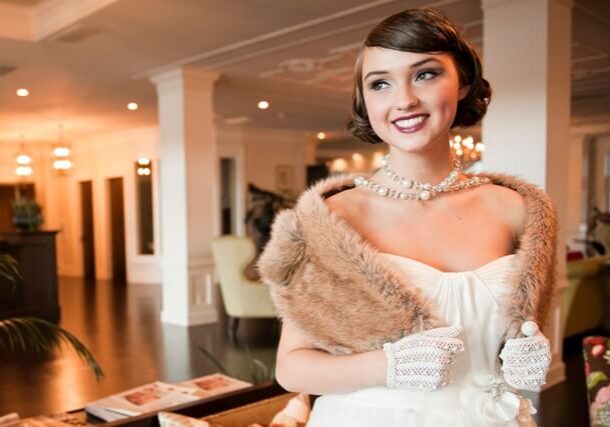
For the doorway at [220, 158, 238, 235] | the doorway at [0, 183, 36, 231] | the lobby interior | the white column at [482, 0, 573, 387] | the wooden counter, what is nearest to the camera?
the white column at [482, 0, 573, 387]

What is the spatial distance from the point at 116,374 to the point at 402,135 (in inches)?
164

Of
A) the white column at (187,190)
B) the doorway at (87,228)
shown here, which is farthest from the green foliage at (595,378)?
the doorway at (87,228)

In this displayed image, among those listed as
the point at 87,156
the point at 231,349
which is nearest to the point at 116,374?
the point at 231,349

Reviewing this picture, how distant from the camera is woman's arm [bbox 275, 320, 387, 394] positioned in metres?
0.90

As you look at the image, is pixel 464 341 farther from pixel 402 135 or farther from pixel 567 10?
pixel 567 10

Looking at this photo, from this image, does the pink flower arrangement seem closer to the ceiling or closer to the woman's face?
the woman's face

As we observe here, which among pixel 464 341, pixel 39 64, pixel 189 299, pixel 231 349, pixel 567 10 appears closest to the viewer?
pixel 464 341

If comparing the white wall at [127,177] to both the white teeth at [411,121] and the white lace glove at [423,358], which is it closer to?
the white teeth at [411,121]

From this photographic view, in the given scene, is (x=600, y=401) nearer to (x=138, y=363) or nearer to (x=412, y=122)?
(x=412, y=122)

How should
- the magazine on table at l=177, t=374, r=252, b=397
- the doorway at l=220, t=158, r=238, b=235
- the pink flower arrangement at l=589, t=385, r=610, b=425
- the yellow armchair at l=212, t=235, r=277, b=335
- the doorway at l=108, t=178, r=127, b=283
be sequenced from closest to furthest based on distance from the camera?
the pink flower arrangement at l=589, t=385, r=610, b=425, the magazine on table at l=177, t=374, r=252, b=397, the yellow armchair at l=212, t=235, r=277, b=335, the doorway at l=220, t=158, r=238, b=235, the doorway at l=108, t=178, r=127, b=283

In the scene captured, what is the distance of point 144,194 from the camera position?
10.7 metres

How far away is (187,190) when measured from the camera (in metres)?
6.12

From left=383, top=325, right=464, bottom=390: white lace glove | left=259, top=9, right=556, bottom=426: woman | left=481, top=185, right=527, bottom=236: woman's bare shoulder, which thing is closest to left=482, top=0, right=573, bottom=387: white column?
left=481, top=185, right=527, bottom=236: woman's bare shoulder

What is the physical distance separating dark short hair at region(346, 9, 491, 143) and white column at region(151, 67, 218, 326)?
5.23 meters
